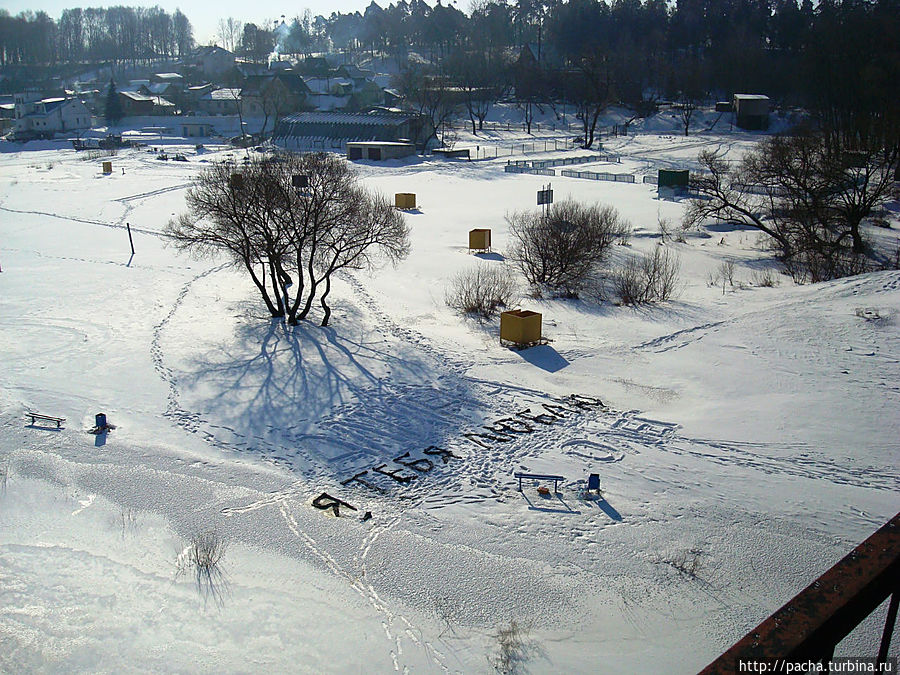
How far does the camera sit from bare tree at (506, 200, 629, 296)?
77.9ft

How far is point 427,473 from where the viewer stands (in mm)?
12398

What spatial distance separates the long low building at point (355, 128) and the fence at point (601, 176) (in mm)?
18431

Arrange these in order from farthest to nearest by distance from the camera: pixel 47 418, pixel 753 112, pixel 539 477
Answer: pixel 753 112 → pixel 47 418 → pixel 539 477

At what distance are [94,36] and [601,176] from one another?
15924 centimetres

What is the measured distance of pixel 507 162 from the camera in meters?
54.5

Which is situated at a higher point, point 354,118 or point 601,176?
point 354,118

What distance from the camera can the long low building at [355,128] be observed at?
207 feet

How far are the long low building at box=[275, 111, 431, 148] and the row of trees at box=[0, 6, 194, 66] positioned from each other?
109006mm

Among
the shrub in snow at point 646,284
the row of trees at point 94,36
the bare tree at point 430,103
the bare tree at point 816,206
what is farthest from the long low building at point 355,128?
the row of trees at point 94,36

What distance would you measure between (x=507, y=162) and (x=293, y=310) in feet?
121

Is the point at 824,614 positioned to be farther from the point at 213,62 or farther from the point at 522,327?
the point at 213,62

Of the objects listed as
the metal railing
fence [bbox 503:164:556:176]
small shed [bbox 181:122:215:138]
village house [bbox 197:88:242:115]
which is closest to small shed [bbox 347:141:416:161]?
fence [bbox 503:164:556:176]

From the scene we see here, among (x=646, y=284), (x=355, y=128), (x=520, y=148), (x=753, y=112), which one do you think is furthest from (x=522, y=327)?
(x=753, y=112)

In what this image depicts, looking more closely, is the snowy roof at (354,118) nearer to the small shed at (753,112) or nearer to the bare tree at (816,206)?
the small shed at (753,112)
